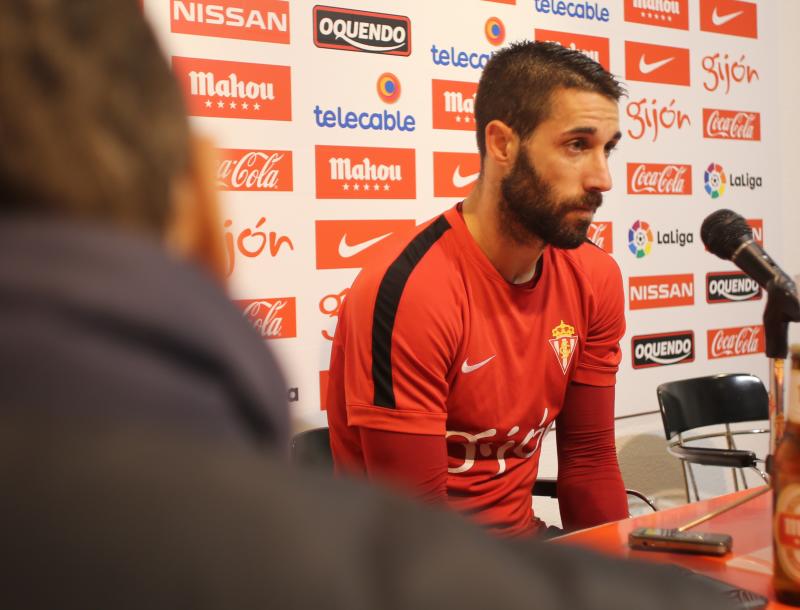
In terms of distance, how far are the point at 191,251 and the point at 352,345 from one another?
53.7 inches

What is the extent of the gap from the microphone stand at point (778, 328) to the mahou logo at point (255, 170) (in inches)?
57.1

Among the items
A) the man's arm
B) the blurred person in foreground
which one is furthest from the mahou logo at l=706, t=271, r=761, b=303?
the blurred person in foreground

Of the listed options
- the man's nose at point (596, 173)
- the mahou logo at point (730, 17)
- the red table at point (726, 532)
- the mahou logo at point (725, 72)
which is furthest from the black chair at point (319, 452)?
the mahou logo at point (730, 17)

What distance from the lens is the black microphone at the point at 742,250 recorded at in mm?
1055

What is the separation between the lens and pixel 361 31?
2404 millimetres

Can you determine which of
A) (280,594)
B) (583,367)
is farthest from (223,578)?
(583,367)

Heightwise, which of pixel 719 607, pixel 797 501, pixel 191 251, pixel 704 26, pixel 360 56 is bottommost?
pixel 797 501

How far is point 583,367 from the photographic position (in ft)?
5.94

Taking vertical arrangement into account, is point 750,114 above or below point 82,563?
above

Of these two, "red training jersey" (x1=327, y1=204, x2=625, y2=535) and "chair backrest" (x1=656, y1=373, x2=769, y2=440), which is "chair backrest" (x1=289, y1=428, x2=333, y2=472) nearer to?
"red training jersey" (x1=327, y1=204, x2=625, y2=535)

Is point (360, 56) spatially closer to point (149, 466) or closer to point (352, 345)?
point (352, 345)

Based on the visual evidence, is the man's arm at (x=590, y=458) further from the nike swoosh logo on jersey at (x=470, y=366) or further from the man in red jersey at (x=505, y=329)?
the nike swoosh logo on jersey at (x=470, y=366)

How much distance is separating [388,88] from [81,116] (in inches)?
90.1

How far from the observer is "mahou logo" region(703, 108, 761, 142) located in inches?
128
